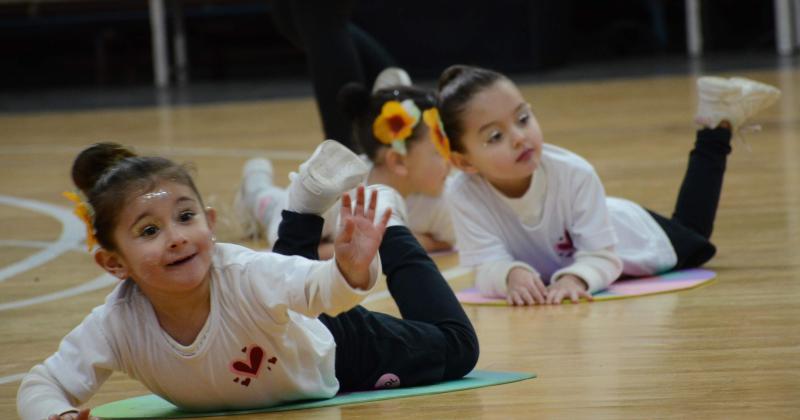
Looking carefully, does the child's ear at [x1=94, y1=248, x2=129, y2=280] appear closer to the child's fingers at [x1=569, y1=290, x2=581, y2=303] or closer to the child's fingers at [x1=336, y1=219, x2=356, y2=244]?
the child's fingers at [x1=336, y1=219, x2=356, y2=244]

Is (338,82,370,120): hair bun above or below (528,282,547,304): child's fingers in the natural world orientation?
above

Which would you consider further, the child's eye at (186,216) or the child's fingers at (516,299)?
the child's fingers at (516,299)

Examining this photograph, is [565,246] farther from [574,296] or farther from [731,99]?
[731,99]

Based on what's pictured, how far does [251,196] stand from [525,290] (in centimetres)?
120

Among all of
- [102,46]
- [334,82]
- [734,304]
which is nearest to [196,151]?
[334,82]

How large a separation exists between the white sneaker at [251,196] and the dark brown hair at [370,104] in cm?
45

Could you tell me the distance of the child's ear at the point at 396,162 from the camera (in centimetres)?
312

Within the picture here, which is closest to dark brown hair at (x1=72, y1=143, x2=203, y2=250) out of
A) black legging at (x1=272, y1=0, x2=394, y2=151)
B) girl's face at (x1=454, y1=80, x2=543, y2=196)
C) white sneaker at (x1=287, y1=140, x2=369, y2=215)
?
white sneaker at (x1=287, y1=140, x2=369, y2=215)

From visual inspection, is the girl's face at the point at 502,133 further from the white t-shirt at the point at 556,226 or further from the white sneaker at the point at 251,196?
the white sneaker at the point at 251,196

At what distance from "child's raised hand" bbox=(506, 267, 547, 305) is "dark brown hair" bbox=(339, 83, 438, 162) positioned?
64 cm

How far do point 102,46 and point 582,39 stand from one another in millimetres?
3426

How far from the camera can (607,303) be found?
8.07ft

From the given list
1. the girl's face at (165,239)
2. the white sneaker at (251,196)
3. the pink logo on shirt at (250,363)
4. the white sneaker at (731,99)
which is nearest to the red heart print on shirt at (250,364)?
the pink logo on shirt at (250,363)

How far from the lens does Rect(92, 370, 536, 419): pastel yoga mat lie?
6.04 ft
